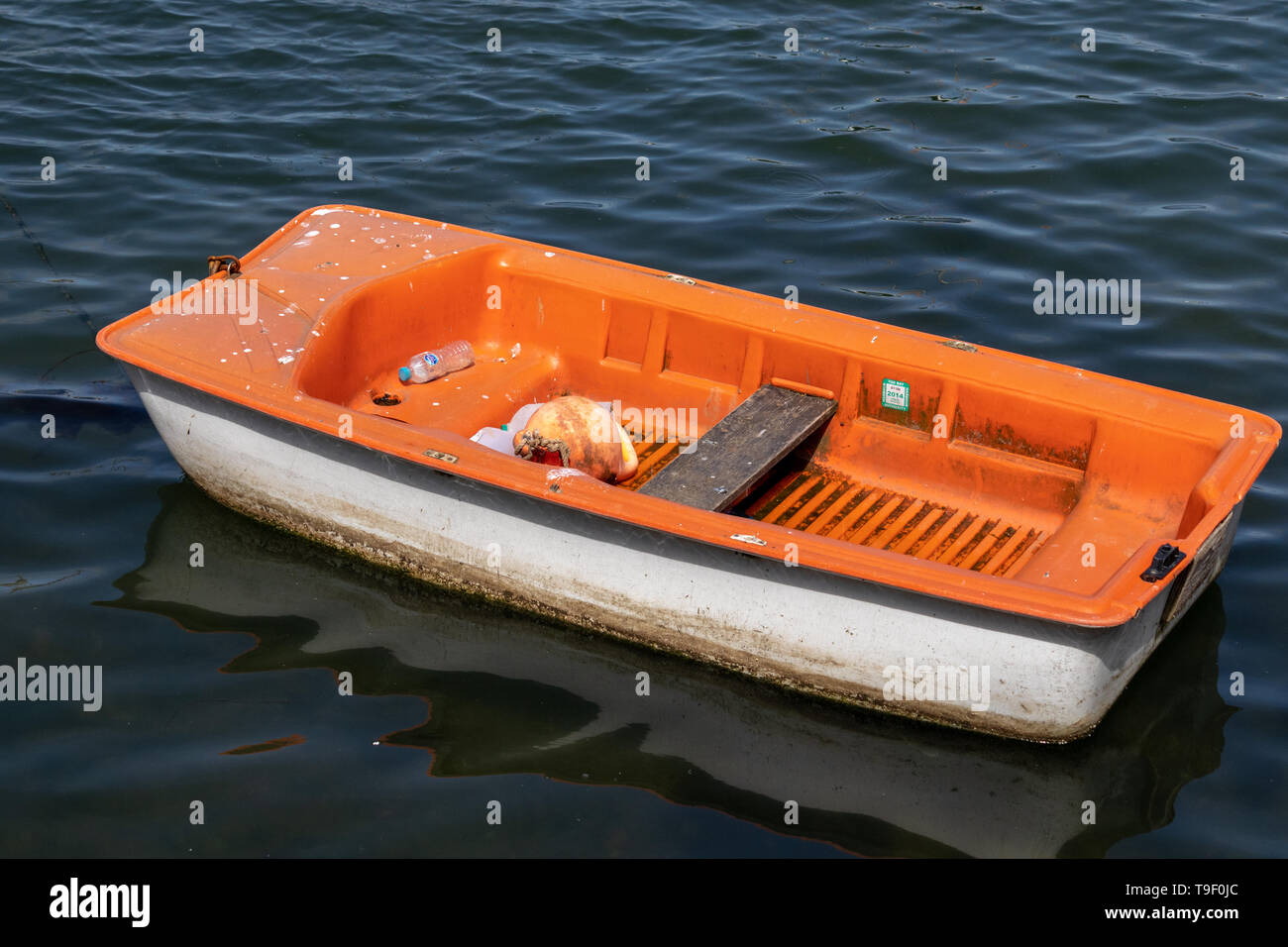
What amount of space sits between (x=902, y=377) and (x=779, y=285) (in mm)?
2303

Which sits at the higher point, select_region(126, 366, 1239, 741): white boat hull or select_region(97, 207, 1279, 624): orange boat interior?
select_region(97, 207, 1279, 624): orange boat interior

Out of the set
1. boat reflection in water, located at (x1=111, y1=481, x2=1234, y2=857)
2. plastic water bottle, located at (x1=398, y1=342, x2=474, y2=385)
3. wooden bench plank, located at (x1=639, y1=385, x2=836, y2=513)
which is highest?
plastic water bottle, located at (x1=398, y1=342, x2=474, y2=385)

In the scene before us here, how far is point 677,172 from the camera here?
31.4 feet

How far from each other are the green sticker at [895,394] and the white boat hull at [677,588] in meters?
1.44

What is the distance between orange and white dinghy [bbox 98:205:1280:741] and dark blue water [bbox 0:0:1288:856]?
1.07ft

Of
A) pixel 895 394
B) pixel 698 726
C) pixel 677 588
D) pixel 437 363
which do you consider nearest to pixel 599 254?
pixel 437 363

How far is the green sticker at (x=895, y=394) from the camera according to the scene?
6.22 metres

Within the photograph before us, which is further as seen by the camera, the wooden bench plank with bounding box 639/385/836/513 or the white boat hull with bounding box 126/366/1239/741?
the wooden bench plank with bounding box 639/385/836/513

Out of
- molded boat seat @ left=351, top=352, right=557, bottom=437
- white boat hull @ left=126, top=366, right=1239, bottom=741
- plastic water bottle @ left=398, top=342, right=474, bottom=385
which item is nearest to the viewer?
white boat hull @ left=126, top=366, right=1239, bottom=741

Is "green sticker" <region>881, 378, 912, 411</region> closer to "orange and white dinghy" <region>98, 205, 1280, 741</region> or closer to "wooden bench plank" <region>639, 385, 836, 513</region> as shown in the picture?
"orange and white dinghy" <region>98, 205, 1280, 741</region>

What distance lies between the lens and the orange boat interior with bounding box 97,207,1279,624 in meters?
5.65

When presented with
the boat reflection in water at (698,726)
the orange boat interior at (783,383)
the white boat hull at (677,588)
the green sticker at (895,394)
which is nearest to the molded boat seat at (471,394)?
the orange boat interior at (783,383)

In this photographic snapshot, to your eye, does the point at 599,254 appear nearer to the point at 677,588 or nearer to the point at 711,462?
the point at 711,462

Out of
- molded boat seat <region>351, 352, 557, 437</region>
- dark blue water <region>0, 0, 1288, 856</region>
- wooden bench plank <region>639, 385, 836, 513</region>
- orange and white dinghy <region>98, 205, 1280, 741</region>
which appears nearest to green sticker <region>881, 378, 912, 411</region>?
orange and white dinghy <region>98, 205, 1280, 741</region>
